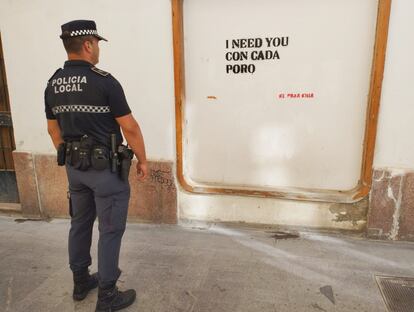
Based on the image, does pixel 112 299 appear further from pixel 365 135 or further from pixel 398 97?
pixel 398 97

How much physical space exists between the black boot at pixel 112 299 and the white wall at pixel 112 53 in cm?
165

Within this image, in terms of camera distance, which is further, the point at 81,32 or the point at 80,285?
the point at 80,285

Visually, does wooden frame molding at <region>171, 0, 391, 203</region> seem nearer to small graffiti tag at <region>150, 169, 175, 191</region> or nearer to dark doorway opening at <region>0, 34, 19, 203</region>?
small graffiti tag at <region>150, 169, 175, 191</region>

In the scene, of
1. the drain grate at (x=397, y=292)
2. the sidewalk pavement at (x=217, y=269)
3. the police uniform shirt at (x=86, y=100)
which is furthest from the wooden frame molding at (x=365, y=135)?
the police uniform shirt at (x=86, y=100)

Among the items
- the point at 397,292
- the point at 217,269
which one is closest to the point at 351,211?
the point at 397,292

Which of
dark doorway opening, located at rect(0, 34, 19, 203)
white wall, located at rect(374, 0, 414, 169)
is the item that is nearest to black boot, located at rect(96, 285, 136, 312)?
white wall, located at rect(374, 0, 414, 169)

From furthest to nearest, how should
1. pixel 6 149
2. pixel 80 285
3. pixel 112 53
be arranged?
pixel 6 149 < pixel 112 53 < pixel 80 285

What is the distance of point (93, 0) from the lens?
3.55 metres

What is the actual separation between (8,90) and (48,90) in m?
2.13

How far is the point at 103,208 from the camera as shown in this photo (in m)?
2.31

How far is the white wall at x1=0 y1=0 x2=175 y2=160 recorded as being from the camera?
11.5 ft

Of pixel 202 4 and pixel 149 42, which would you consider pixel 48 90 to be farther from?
pixel 202 4

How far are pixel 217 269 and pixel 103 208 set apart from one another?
1.26 m

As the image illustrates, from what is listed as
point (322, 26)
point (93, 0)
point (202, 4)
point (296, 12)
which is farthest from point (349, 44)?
point (93, 0)
